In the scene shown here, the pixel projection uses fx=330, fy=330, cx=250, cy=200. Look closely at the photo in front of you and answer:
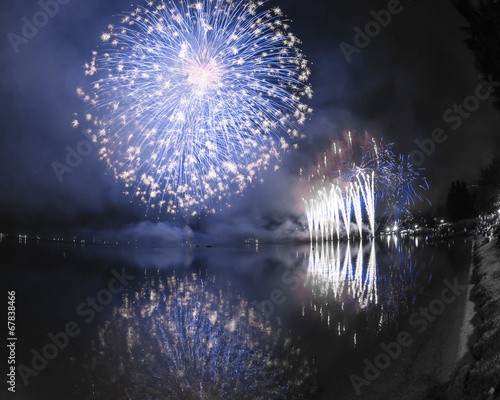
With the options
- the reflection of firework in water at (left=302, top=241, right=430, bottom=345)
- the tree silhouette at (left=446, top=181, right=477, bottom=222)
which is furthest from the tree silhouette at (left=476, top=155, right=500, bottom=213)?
the tree silhouette at (left=446, top=181, right=477, bottom=222)

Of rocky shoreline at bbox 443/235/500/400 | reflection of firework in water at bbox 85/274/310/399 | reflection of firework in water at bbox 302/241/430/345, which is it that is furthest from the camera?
reflection of firework in water at bbox 302/241/430/345

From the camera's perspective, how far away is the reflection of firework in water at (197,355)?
1016 centimetres

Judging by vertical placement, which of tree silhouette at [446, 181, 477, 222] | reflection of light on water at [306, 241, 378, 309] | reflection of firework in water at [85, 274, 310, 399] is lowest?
reflection of firework in water at [85, 274, 310, 399]

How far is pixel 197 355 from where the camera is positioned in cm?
1278

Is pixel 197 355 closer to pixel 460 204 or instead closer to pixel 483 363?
pixel 483 363

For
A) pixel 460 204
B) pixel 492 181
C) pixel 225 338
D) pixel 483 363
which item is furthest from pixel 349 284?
pixel 460 204

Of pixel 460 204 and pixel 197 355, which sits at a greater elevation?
pixel 460 204

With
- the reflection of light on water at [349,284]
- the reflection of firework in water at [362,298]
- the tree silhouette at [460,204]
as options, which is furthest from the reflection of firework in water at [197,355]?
the tree silhouette at [460,204]

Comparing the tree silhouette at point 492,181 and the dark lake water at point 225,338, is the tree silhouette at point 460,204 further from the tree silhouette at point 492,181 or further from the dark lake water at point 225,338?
the dark lake water at point 225,338

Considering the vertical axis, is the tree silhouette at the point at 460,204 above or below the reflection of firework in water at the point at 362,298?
above

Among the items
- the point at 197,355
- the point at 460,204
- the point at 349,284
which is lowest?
the point at 197,355

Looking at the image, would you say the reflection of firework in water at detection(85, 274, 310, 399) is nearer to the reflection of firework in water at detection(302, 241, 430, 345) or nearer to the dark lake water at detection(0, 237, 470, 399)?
the dark lake water at detection(0, 237, 470, 399)

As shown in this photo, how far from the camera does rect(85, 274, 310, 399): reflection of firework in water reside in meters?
10.2

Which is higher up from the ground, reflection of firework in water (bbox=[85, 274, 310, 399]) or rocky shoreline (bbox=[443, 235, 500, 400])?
rocky shoreline (bbox=[443, 235, 500, 400])
